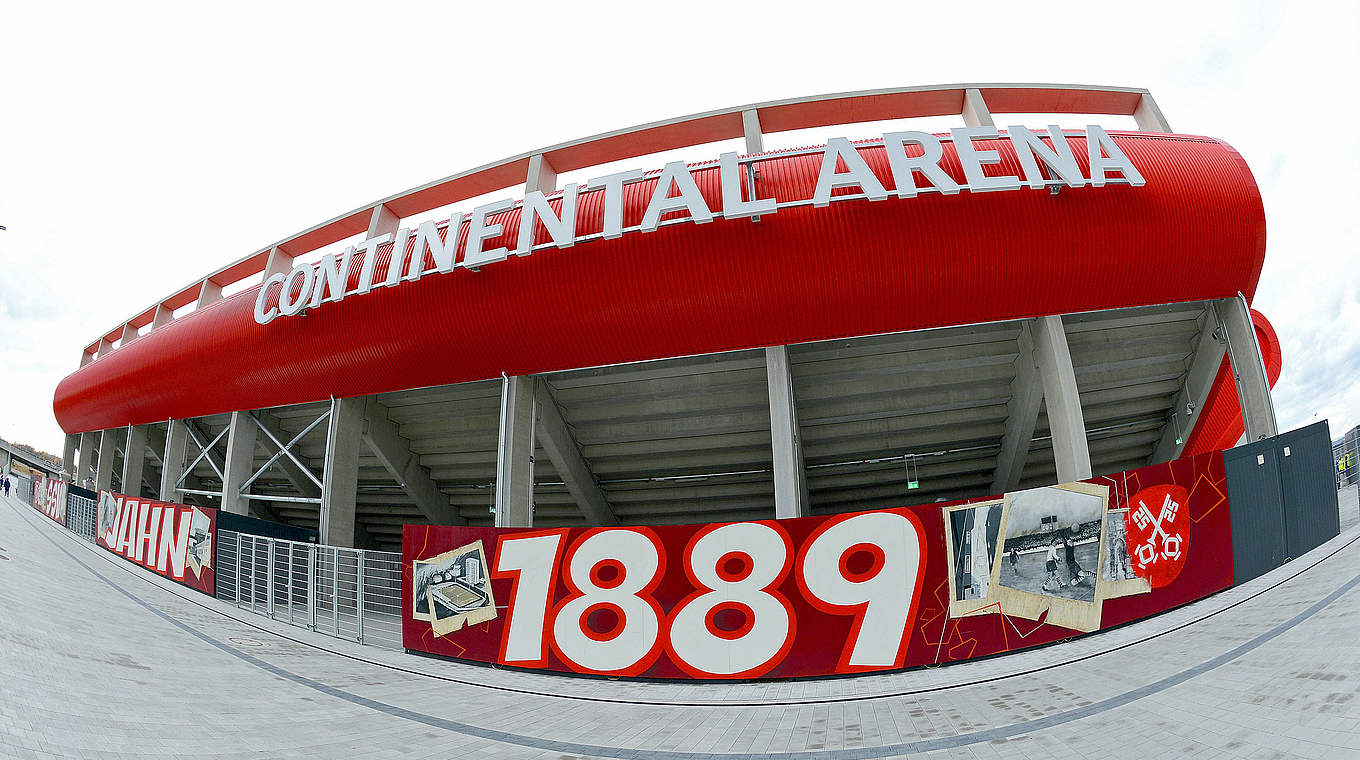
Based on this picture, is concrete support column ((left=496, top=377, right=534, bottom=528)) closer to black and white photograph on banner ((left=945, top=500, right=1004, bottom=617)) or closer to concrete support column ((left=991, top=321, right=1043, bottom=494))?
black and white photograph on banner ((left=945, top=500, right=1004, bottom=617))

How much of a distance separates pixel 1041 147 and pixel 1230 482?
19.0ft

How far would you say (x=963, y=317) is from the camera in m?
9.23

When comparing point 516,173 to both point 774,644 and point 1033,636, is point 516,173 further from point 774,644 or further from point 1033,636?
point 1033,636

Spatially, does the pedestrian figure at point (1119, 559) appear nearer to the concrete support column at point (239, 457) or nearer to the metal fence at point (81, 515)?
the concrete support column at point (239, 457)

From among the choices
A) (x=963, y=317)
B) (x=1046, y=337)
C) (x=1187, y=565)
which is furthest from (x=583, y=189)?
(x=1187, y=565)

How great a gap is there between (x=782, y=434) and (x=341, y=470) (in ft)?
35.3

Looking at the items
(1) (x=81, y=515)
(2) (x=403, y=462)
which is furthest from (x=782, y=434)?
(1) (x=81, y=515)

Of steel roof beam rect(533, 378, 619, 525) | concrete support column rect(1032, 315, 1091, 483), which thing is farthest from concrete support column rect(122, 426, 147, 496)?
concrete support column rect(1032, 315, 1091, 483)

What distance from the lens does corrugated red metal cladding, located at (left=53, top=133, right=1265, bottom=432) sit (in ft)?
29.0

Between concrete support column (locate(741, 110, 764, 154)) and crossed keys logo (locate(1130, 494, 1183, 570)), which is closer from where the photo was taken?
crossed keys logo (locate(1130, 494, 1183, 570))

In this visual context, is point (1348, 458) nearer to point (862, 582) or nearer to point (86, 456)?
point (862, 582)

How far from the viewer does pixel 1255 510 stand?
7.58m

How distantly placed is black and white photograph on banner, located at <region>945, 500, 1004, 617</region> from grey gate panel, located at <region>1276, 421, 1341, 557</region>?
5.50 m

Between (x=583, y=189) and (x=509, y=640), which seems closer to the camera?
(x=509, y=640)
